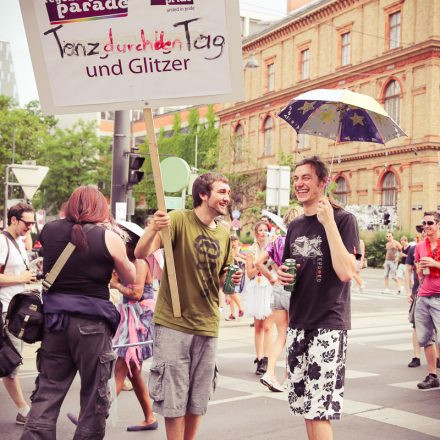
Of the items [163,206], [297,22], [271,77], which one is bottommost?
[163,206]

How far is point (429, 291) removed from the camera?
8.59 metres

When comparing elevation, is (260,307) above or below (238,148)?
above

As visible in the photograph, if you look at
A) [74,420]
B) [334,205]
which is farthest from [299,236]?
[74,420]

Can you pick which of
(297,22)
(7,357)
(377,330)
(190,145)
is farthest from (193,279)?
(190,145)

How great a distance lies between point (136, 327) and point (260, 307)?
3439 mm

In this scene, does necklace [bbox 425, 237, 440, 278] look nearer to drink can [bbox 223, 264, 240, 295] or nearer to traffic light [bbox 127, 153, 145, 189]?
drink can [bbox 223, 264, 240, 295]

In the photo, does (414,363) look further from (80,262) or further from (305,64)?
(305,64)

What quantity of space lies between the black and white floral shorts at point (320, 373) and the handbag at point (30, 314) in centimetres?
158

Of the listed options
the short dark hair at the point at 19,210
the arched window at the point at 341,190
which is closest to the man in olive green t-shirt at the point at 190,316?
the short dark hair at the point at 19,210

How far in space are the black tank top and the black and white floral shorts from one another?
1302mm

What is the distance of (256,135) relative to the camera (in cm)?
5412

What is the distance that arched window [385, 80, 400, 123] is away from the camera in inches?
1601

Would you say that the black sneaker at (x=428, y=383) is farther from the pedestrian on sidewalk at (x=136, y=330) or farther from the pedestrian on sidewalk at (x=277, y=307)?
the pedestrian on sidewalk at (x=136, y=330)

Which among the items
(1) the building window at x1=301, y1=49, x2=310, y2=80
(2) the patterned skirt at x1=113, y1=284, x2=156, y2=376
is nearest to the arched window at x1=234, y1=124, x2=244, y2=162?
(1) the building window at x1=301, y1=49, x2=310, y2=80
